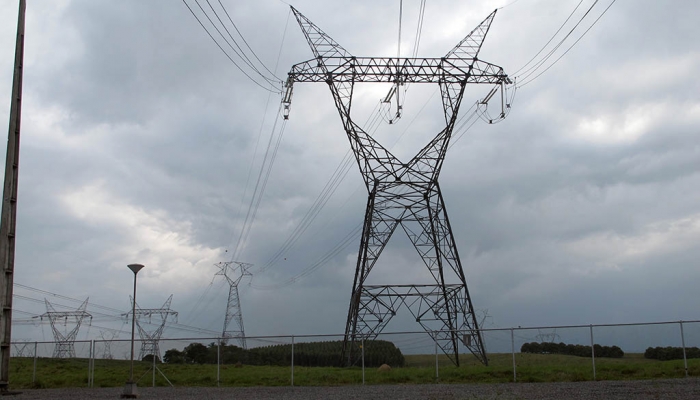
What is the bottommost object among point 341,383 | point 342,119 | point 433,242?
point 341,383

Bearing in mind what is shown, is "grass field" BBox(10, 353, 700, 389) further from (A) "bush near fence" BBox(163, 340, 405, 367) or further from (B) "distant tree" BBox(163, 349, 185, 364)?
(B) "distant tree" BBox(163, 349, 185, 364)

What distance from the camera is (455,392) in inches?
898

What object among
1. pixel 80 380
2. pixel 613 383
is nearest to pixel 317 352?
pixel 80 380

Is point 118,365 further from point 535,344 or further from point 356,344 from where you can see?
point 535,344

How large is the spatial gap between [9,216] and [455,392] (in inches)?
688

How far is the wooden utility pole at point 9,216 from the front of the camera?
74.2ft

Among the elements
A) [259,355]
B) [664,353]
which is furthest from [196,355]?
[664,353]

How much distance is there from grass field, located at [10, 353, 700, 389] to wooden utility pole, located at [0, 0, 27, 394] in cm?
949

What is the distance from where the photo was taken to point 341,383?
97.0 feet

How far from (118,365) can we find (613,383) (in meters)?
29.3

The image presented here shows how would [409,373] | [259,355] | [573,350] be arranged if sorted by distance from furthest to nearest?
[259,355]
[573,350]
[409,373]

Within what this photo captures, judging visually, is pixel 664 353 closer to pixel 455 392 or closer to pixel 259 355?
pixel 455 392

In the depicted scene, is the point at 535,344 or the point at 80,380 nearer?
the point at 535,344

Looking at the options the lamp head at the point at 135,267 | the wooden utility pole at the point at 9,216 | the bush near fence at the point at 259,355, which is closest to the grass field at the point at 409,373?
the bush near fence at the point at 259,355
